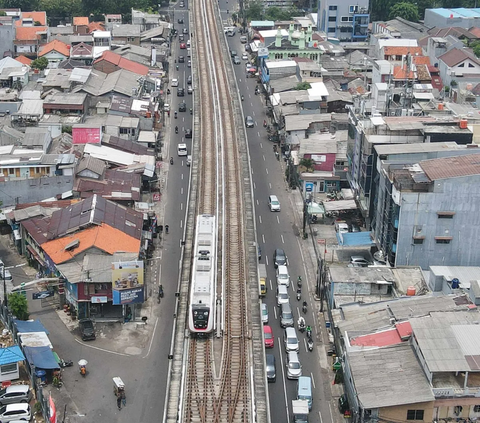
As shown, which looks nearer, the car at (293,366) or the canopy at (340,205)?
the car at (293,366)

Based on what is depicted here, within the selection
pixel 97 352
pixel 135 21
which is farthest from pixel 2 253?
pixel 135 21

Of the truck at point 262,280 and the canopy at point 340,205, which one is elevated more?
the canopy at point 340,205

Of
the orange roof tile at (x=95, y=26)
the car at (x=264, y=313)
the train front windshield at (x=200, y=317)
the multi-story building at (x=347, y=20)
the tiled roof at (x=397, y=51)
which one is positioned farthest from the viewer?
the multi-story building at (x=347, y=20)

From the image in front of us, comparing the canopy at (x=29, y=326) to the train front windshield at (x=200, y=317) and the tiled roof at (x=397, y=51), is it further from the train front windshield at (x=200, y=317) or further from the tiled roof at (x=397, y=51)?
the tiled roof at (x=397, y=51)

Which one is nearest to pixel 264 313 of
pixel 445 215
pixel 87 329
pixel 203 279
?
pixel 203 279

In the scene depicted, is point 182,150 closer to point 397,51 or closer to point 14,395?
point 397,51

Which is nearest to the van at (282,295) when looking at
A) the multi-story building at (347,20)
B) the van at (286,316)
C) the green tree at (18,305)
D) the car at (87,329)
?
the van at (286,316)

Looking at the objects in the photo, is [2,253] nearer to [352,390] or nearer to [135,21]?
[352,390]
